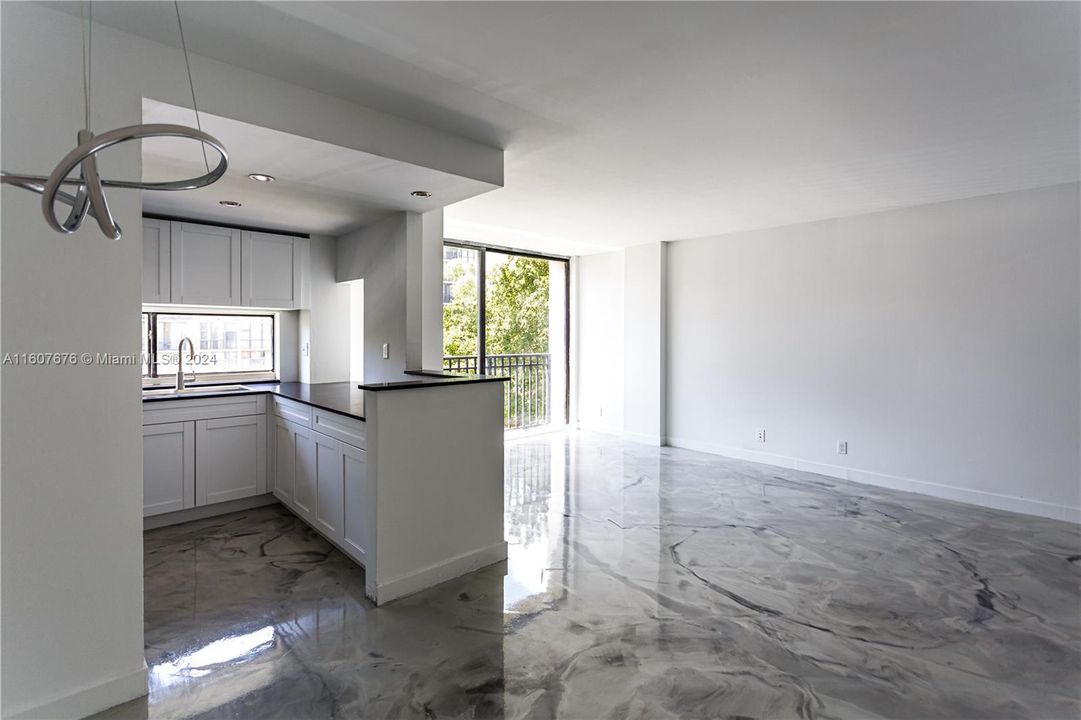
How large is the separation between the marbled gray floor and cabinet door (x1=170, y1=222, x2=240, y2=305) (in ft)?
5.50

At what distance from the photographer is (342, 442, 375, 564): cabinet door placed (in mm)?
2809

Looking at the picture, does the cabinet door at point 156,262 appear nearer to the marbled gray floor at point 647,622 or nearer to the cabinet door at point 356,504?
the marbled gray floor at point 647,622

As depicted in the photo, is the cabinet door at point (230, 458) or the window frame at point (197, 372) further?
the window frame at point (197, 372)

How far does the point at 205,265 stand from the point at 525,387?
13.4 feet

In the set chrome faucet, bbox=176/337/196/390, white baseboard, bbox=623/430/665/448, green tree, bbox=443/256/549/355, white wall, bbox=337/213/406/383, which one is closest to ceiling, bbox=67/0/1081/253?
white wall, bbox=337/213/406/383

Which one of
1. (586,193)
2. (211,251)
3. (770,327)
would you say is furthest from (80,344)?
(770,327)

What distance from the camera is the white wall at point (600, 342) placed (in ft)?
23.4

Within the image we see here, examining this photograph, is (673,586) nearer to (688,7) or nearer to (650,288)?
(688,7)

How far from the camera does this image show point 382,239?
170 inches

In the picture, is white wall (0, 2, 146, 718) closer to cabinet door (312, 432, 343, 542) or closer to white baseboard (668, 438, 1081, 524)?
cabinet door (312, 432, 343, 542)

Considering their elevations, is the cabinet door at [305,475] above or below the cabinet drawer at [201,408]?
below

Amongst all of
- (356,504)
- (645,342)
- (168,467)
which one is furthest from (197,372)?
(645,342)

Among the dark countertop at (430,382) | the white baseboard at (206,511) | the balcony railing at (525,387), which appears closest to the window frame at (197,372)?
the white baseboard at (206,511)

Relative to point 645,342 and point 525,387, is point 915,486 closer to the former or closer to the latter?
point 645,342
